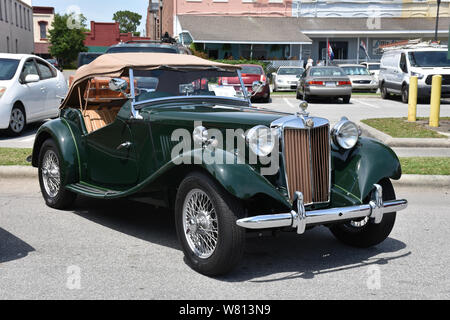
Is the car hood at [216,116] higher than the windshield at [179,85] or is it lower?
lower

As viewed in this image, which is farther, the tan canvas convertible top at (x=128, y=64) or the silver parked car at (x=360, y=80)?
the silver parked car at (x=360, y=80)

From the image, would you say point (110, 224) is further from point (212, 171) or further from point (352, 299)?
point (352, 299)

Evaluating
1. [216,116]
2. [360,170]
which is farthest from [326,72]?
[216,116]

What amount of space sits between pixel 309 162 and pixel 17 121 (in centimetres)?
896

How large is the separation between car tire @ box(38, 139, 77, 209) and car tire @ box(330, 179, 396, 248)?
123 inches

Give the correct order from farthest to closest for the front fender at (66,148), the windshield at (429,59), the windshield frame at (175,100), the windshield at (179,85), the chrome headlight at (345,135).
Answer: the windshield at (429,59) < the front fender at (66,148) < the windshield at (179,85) < the windshield frame at (175,100) < the chrome headlight at (345,135)

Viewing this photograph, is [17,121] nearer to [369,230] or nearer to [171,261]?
[171,261]

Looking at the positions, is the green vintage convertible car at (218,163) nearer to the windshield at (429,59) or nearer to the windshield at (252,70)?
the windshield at (429,59)

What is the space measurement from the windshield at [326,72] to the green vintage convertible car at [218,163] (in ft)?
53.7

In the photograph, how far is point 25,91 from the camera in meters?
12.4

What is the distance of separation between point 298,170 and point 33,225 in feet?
9.59

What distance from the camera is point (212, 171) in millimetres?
4438

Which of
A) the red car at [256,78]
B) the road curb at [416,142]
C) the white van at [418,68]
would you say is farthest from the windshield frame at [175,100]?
the white van at [418,68]

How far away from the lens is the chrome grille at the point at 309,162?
4.79 m
